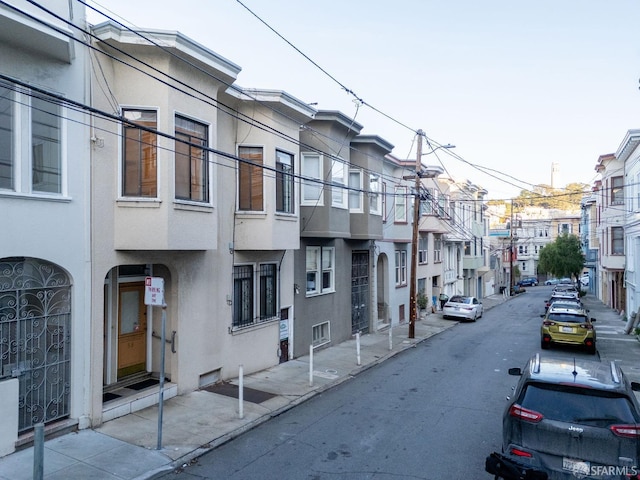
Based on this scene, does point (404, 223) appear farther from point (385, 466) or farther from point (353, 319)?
point (385, 466)

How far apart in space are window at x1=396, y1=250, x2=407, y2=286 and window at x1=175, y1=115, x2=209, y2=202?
1588 cm

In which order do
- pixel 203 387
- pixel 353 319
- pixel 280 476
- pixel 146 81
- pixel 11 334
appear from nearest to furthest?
pixel 280 476, pixel 11 334, pixel 146 81, pixel 203 387, pixel 353 319

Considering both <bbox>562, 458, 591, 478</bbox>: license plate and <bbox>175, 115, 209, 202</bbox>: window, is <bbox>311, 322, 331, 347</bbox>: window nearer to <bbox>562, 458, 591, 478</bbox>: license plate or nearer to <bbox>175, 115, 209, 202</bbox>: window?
<bbox>175, 115, 209, 202</bbox>: window

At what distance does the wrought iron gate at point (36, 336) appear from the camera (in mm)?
7547

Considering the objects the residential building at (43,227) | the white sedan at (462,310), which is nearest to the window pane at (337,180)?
the residential building at (43,227)

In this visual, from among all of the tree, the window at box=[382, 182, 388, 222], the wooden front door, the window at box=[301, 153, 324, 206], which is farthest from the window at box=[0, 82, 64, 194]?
the tree

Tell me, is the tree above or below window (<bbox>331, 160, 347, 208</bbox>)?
below

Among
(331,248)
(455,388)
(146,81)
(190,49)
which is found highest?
(190,49)

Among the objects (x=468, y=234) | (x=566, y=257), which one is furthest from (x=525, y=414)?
(x=566, y=257)

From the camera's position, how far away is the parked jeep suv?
562 cm

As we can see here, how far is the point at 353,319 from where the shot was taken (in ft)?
65.5

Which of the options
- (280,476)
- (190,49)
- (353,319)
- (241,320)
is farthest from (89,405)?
(353,319)

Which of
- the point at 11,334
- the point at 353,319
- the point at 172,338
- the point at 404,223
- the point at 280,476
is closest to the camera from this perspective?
the point at 280,476

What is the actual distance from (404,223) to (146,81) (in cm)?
1761
